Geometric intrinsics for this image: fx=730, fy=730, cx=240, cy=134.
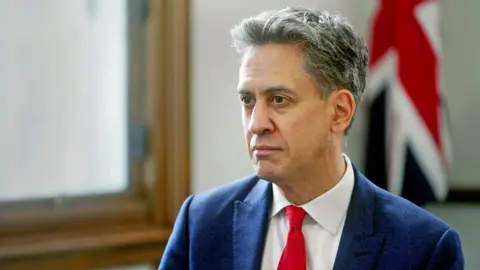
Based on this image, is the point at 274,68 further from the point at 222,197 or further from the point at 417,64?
the point at 417,64

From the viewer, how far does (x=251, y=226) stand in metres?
1.50

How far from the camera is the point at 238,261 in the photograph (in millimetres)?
1470

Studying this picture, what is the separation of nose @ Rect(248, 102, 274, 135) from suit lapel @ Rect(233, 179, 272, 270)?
20cm

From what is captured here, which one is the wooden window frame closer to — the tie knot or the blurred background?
the blurred background

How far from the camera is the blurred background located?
2.02m

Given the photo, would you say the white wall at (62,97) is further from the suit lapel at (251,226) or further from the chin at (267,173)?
the chin at (267,173)

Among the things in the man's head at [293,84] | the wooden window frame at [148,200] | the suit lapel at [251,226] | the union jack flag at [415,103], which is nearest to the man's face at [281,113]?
the man's head at [293,84]

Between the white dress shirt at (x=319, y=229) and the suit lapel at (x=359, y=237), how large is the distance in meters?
0.02

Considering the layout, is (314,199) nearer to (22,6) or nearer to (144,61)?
(144,61)

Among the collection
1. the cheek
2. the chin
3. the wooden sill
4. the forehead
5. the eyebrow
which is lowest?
the wooden sill

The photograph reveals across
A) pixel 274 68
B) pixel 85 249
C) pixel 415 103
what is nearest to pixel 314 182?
pixel 274 68

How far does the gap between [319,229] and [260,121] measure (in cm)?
26

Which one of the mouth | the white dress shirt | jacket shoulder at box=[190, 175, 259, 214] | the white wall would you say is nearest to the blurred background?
the white wall

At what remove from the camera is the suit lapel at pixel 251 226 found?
1462 mm
